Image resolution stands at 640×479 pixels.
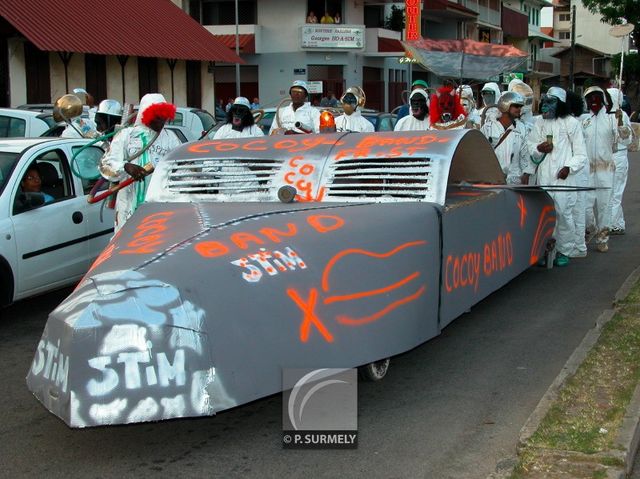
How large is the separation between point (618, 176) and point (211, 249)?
27.7ft

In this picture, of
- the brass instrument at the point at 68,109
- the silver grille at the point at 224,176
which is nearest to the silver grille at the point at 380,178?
the silver grille at the point at 224,176

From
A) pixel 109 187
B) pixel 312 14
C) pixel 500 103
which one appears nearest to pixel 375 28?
pixel 312 14

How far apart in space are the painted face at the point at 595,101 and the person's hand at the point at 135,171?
18.7 ft

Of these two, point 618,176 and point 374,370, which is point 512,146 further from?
point 374,370

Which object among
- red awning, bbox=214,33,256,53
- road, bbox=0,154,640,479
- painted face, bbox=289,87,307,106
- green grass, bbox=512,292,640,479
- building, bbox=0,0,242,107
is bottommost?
road, bbox=0,154,640,479

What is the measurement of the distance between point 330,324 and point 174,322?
0.93 metres

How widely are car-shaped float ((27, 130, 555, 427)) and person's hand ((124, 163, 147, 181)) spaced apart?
0.92m

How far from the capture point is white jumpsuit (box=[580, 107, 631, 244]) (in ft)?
37.2

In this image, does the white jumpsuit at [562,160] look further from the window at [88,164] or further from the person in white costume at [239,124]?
the window at [88,164]

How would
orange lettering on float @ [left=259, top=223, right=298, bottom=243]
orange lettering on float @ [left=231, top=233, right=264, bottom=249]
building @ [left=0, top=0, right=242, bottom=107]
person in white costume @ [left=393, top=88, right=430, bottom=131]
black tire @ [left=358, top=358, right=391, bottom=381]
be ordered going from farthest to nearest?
building @ [left=0, top=0, right=242, bottom=107] → person in white costume @ [left=393, top=88, right=430, bottom=131] → black tire @ [left=358, top=358, right=391, bottom=381] → orange lettering on float @ [left=259, top=223, right=298, bottom=243] → orange lettering on float @ [left=231, top=233, right=264, bottom=249]

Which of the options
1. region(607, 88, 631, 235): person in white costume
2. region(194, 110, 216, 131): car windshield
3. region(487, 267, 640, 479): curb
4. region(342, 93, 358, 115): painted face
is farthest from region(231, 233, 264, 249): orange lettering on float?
region(194, 110, 216, 131): car windshield

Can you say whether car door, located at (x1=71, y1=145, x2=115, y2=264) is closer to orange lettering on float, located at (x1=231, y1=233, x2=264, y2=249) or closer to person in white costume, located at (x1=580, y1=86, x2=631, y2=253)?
orange lettering on float, located at (x1=231, y1=233, x2=264, y2=249)

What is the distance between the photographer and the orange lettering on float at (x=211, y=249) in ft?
16.0

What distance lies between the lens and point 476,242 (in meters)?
6.81
